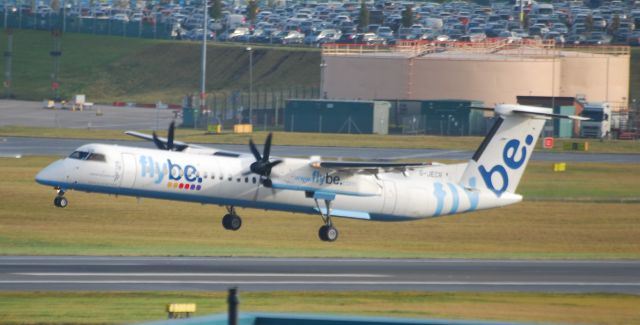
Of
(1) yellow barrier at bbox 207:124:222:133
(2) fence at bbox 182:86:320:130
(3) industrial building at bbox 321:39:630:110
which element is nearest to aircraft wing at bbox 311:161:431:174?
(1) yellow barrier at bbox 207:124:222:133

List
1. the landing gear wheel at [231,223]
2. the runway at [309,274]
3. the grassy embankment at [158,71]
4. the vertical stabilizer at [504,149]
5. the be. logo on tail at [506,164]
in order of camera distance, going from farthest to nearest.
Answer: the grassy embankment at [158,71] → the be. logo on tail at [506,164] → the vertical stabilizer at [504,149] → the landing gear wheel at [231,223] → the runway at [309,274]

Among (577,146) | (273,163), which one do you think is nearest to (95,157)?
(273,163)

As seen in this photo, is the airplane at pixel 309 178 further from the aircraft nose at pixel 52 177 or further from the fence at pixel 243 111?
the fence at pixel 243 111

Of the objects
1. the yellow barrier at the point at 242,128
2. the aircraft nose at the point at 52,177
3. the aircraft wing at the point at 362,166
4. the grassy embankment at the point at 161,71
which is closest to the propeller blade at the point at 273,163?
the aircraft wing at the point at 362,166

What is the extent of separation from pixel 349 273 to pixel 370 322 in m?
32.8

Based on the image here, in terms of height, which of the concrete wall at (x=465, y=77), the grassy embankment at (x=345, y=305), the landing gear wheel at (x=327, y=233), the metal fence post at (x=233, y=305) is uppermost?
the concrete wall at (x=465, y=77)

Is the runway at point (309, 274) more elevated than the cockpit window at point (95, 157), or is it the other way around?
the cockpit window at point (95, 157)

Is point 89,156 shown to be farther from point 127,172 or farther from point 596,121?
point 596,121

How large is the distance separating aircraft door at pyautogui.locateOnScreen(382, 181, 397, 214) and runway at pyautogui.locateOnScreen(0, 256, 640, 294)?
269 centimetres

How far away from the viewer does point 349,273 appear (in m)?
49.6

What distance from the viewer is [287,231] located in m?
67.4

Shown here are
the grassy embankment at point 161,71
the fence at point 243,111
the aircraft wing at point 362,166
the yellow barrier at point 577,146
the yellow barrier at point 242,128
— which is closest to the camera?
the aircraft wing at point 362,166

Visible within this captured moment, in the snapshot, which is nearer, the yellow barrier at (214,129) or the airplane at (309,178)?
the airplane at (309,178)

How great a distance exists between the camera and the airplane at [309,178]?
51.2 meters
